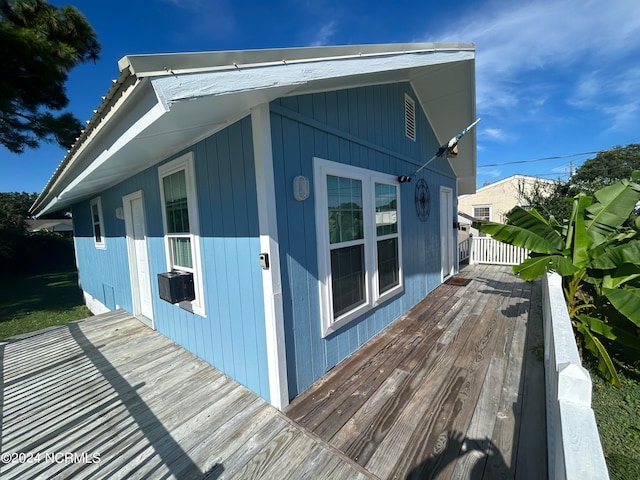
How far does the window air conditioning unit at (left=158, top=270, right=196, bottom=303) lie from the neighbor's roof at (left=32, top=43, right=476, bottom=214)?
1449 millimetres

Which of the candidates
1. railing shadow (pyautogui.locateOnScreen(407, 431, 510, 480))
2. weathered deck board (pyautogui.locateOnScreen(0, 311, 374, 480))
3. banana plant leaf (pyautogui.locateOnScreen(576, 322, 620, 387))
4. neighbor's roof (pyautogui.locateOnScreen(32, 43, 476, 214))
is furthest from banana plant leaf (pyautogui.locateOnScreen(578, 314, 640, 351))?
neighbor's roof (pyautogui.locateOnScreen(32, 43, 476, 214))

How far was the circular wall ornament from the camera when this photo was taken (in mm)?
5170

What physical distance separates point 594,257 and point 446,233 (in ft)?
12.2

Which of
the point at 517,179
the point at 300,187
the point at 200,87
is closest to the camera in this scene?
the point at 200,87

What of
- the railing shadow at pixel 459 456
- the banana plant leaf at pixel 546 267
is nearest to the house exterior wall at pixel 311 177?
the railing shadow at pixel 459 456

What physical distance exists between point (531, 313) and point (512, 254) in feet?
17.8

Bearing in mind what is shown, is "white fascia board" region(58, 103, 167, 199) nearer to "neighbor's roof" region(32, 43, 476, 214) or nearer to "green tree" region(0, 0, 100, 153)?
"neighbor's roof" region(32, 43, 476, 214)

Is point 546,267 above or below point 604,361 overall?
above

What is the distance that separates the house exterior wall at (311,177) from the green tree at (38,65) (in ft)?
25.2

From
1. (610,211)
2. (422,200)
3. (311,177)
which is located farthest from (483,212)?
(311,177)

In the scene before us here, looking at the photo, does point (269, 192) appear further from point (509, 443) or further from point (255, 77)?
point (509, 443)

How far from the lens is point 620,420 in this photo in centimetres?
243

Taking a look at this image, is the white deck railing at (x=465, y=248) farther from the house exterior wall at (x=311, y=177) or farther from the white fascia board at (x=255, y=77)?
the white fascia board at (x=255, y=77)

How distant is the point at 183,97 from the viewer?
53.4 inches
